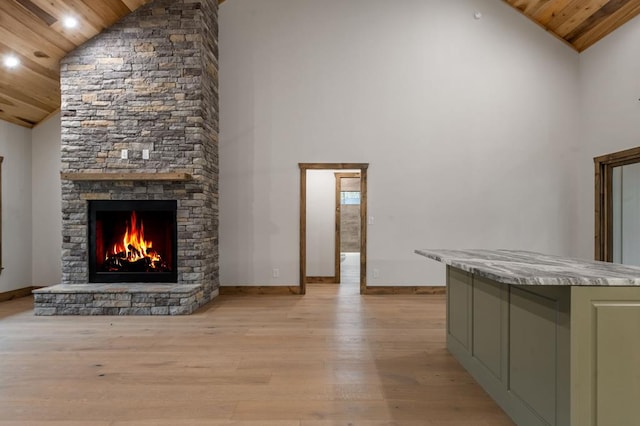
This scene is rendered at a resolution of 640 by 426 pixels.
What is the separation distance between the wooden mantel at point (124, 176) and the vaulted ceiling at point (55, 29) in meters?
1.35

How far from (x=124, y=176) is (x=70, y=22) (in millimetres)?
1807

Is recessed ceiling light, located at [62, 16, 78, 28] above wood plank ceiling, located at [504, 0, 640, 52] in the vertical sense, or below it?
below

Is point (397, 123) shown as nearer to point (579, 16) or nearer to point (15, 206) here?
point (579, 16)

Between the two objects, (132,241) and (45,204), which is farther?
(45,204)

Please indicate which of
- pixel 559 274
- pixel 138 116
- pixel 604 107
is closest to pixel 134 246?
pixel 138 116

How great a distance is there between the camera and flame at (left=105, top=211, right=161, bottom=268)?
5020 mm

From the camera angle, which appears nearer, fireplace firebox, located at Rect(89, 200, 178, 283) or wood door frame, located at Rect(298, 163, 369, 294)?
fireplace firebox, located at Rect(89, 200, 178, 283)

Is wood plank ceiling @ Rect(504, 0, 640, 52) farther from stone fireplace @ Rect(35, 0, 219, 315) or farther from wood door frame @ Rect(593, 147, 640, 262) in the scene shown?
stone fireplace @ Rect(35, 0, 219, 315)

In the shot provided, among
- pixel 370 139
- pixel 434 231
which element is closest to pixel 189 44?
pixel 370 139

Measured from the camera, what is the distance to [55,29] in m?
4.34

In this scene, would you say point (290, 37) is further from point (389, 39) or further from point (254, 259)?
point (254, 259)

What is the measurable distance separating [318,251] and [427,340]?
3588mm

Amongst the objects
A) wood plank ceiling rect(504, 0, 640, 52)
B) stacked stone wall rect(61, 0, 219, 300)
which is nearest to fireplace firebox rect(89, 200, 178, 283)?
stacked stone wall rect(61, 0, 219, 300)

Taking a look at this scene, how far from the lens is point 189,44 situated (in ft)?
15.9
